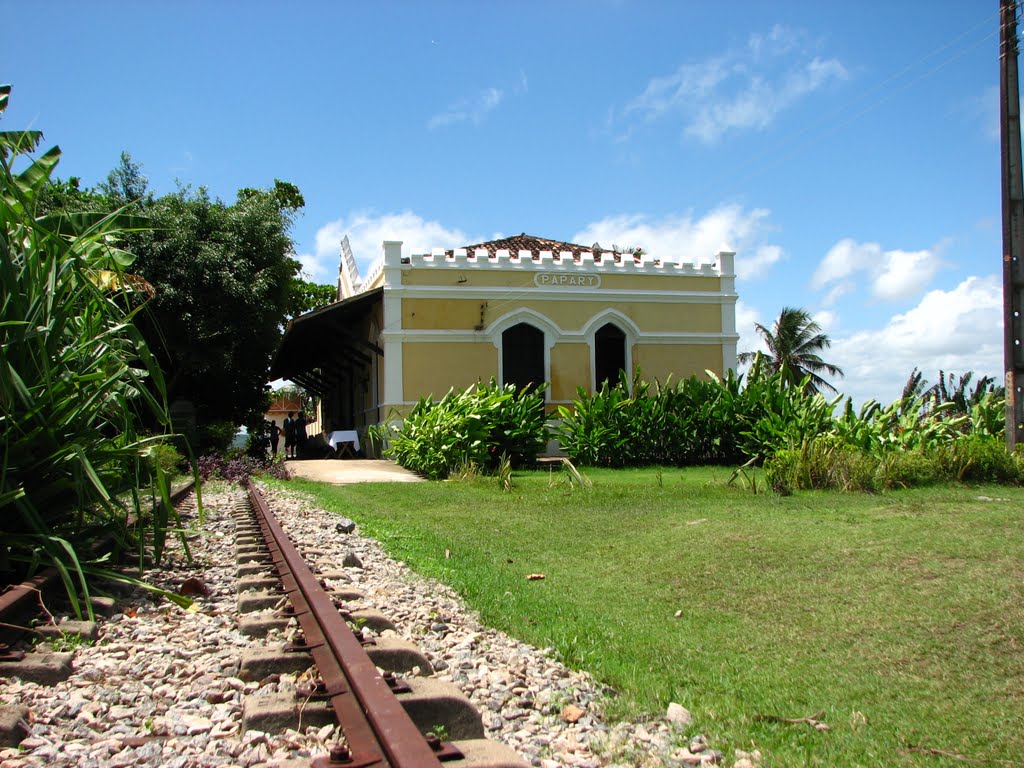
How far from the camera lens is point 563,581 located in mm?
6738

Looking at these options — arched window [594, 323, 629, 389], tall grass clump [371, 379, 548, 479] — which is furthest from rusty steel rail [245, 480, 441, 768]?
arched window [594, 323, 629, 389]

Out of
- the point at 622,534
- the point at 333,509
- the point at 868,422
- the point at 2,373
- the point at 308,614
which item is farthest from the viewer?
the point at 868,422

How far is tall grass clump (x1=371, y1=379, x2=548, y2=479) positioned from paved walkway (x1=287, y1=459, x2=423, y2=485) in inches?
14.9

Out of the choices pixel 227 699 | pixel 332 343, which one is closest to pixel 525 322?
pixel 332 343

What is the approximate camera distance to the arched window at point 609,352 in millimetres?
26031

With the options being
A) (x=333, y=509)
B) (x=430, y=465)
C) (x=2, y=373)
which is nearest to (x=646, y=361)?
(x=430, y=465)

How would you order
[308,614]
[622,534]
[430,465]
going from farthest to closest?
[430,465] < [622,534] < [308,614]

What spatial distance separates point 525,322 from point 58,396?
19.9 m

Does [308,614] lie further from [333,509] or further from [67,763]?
[333,509]

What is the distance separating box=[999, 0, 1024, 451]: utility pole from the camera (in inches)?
544

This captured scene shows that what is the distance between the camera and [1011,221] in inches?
560

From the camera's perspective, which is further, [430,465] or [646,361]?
[646,361]

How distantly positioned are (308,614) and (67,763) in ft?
5.51

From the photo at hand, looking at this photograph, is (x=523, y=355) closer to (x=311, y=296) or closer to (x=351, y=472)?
(x=351, y=472)
